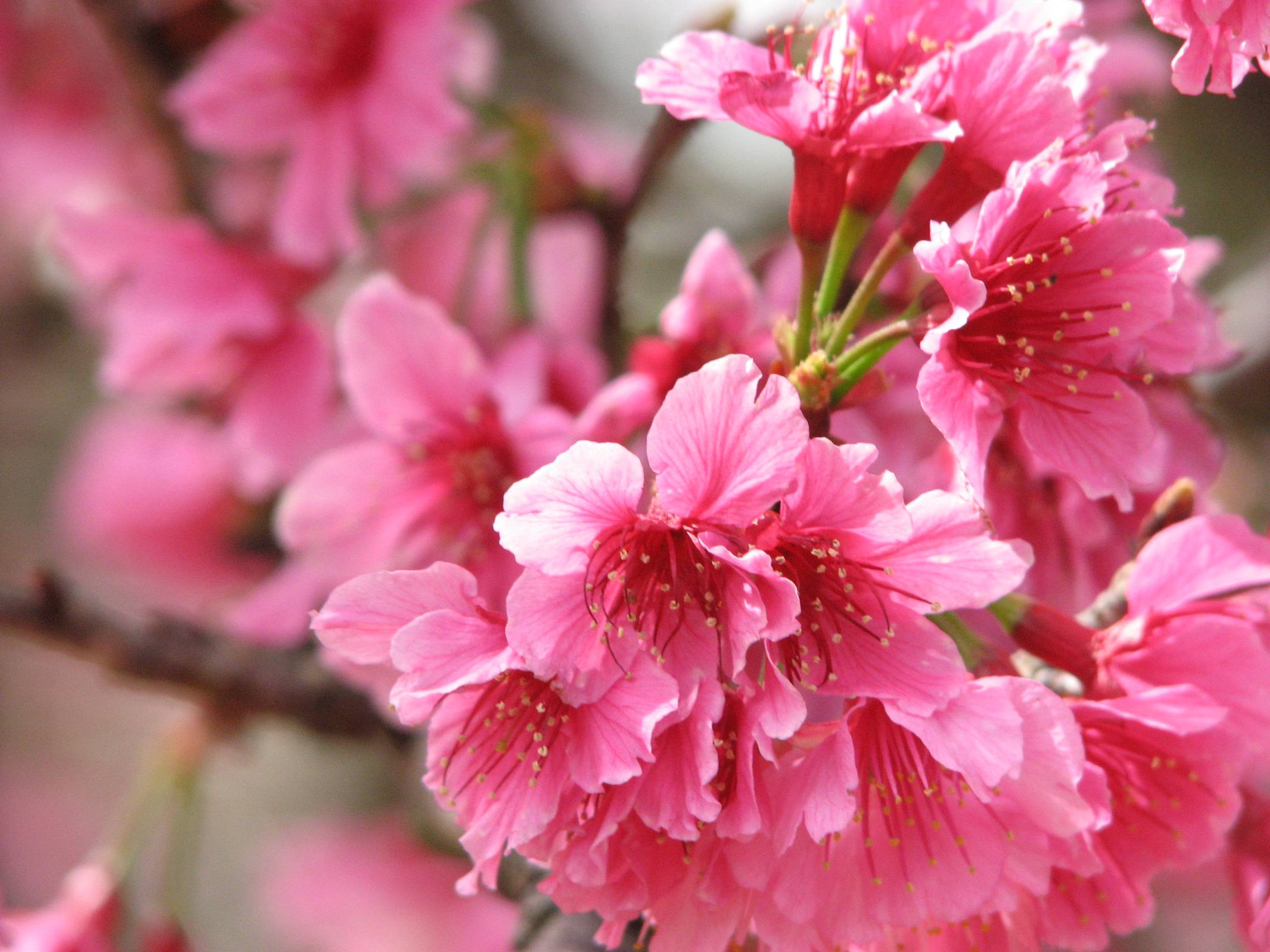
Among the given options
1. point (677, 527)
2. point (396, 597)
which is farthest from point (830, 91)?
point (396, 597)

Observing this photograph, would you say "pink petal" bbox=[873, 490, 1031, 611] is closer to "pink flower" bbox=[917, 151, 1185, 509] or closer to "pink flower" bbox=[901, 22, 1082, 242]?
"pink flower" bbox=[917, 151, 1185, 509]

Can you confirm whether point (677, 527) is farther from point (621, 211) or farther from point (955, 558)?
point (621, 211)

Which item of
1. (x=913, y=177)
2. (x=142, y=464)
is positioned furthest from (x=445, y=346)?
(x=142, y=464)

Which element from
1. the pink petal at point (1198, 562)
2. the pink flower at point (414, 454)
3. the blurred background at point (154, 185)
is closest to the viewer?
the pink petal at point (1198, 562)

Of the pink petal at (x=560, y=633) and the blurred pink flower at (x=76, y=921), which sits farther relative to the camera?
the blurred pink flower at (x=76, y=921)

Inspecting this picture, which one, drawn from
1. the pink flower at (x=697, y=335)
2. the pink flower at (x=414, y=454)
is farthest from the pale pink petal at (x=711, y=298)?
the pink flower at (x=414, y=454)

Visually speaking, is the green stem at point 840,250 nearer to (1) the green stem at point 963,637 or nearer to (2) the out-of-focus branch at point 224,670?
(1) the green stem at point 963,637

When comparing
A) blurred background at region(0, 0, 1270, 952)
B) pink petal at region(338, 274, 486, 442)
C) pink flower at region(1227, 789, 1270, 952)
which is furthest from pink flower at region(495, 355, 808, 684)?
blurred background at region(0, 0, 1270, 952)
